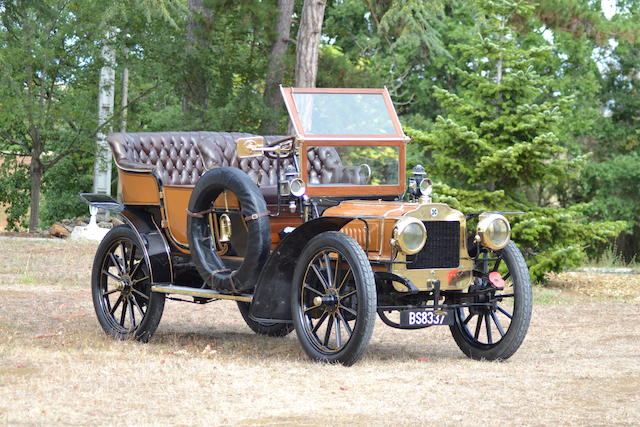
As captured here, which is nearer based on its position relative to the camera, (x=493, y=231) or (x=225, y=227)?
(x=493, y=231)

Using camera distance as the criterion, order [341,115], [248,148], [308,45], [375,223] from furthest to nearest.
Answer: [308,45]
[341,115]
[248,148]
[375,223]

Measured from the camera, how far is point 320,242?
6.77 metres

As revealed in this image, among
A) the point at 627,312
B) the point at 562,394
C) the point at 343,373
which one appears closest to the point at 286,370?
the point at 343,373

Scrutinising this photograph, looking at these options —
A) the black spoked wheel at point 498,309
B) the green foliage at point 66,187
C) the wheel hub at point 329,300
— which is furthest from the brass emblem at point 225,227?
the green foliage at point 66,187

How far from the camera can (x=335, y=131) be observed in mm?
7727

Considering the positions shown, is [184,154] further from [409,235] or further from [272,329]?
[409,235]

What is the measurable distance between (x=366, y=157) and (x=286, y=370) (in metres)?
2.12

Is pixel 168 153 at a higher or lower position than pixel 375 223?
higher

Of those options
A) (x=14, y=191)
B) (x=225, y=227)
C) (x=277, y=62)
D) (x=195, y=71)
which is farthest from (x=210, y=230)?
(x=14, y=191)

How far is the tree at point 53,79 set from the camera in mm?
20625

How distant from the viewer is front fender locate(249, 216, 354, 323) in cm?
704

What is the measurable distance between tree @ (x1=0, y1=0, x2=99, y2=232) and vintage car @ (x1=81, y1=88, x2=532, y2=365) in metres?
12.7

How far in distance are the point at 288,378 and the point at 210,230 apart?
1.77 m

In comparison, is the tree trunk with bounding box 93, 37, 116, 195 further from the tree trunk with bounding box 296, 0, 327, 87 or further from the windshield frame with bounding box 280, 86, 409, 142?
the windshield frame with bounding box 280, 86, 409, 142
